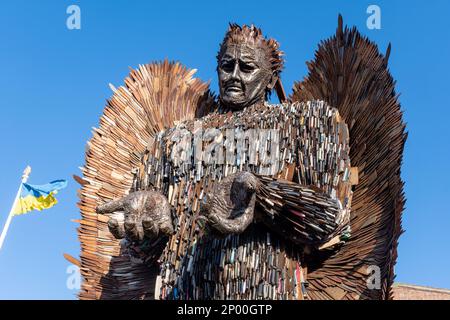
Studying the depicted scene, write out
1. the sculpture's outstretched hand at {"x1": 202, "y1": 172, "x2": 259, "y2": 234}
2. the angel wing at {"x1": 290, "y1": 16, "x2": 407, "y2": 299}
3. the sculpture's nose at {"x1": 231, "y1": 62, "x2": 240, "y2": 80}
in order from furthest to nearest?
the sculpture's nose at {"x1": 231, "y1": 62, "x2": 240, "y2": 80} → the angel wing at {"x1": 290, "y1": 16, "x2": 407, "y2": 299} → the sculpture's outstretched hand at {"x1": 202, "y1": 172, "x2": 259, "y2": 234}

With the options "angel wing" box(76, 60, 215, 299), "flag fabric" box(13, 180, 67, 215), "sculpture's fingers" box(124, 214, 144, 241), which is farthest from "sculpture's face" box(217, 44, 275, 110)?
"flag fabric" box(13, 180, 67, 215)

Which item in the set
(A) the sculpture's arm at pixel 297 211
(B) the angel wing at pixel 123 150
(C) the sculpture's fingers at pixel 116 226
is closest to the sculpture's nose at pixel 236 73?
(B) the angel wing at pixel 123 150

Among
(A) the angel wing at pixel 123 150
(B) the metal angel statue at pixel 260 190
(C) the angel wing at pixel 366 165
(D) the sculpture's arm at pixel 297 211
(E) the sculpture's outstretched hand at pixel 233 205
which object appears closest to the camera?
(E) the sculpture's outstretched hand at pixel 233 205

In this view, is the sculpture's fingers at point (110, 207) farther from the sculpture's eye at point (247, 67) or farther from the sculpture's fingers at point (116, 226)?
the sculpture's eye at point (247, 67)

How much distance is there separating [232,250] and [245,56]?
68.5 inches

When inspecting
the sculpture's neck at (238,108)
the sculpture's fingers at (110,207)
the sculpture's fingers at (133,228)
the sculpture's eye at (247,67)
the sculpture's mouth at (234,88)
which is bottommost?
the sculpture's fingers at (133,228)

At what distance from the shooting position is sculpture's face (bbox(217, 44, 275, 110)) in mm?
6270

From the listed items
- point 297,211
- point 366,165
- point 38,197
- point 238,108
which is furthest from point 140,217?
point 38,197

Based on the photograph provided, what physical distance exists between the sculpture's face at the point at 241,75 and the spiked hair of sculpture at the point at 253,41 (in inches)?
2.0

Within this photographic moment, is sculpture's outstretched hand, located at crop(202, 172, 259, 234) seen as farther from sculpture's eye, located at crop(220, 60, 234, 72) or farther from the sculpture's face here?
sculpture's eye, located at crop(220, 60, 234, 72)

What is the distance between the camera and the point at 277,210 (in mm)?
5238

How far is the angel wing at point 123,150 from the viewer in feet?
22.0

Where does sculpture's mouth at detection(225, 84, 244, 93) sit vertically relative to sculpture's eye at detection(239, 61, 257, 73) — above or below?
below
